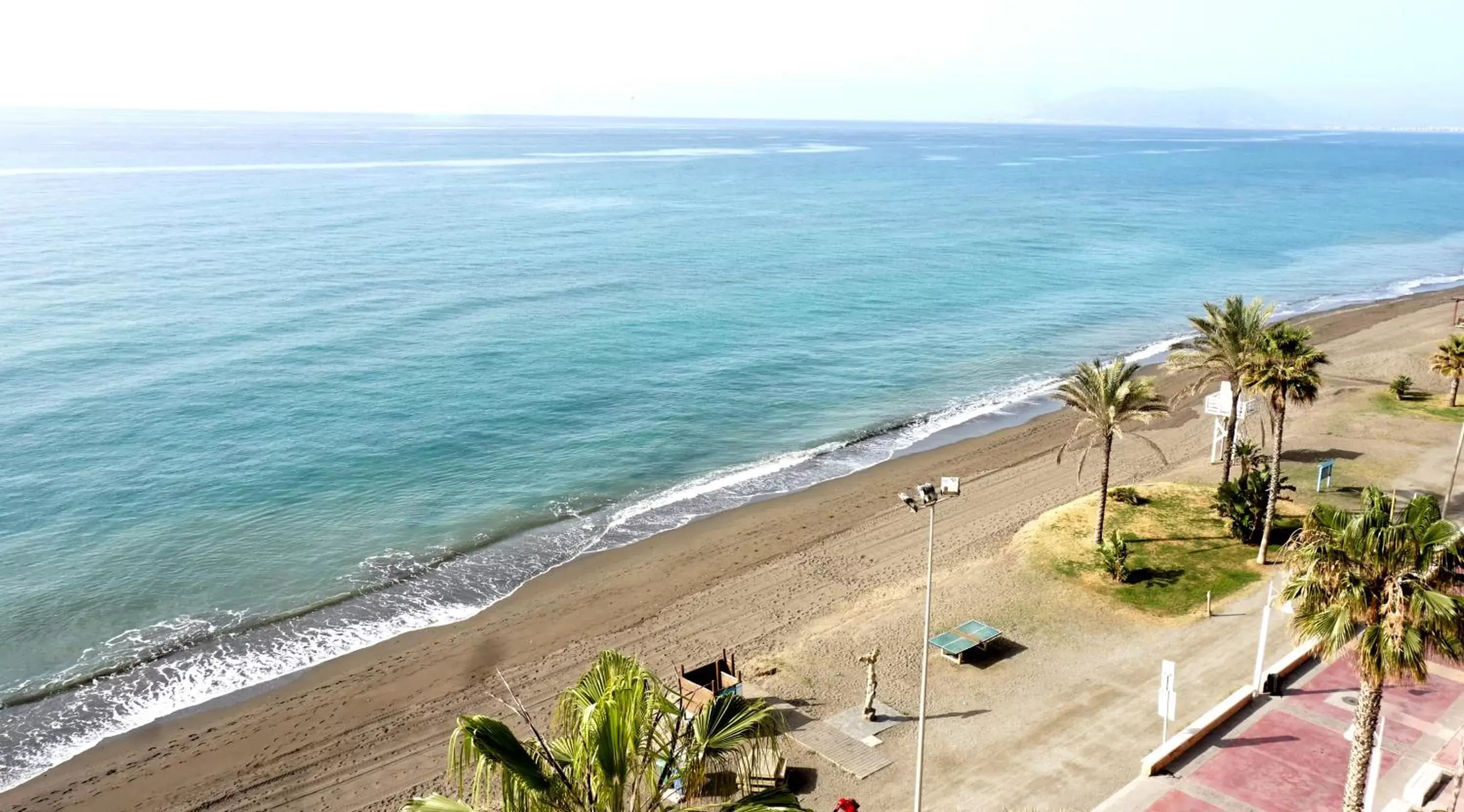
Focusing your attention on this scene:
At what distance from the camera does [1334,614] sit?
14.4m

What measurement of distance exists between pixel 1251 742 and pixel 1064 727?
3758mm

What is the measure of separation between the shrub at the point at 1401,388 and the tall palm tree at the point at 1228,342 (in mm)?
19315

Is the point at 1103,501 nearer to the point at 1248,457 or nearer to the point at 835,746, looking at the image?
the point at 1248,457

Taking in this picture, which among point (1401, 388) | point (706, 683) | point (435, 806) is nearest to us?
point (435, 806)

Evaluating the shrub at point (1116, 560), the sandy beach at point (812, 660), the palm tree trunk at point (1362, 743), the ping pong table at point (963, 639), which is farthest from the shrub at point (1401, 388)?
the palm tree trunk at point (1362, 743)

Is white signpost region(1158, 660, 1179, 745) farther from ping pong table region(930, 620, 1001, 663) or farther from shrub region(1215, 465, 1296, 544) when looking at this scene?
shrub region(1215, 465, 1296, 544)

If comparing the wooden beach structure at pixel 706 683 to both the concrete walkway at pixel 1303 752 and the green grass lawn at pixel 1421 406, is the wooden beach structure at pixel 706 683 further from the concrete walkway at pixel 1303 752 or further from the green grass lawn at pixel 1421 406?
the green grass lawn at pixel 1421 406

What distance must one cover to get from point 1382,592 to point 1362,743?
306 centimetres

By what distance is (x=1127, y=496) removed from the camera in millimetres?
35250

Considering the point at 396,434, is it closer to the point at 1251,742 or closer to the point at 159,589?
the point at 159,589

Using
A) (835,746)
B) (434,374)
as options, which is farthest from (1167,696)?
(434,374)

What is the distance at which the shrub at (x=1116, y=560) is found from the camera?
29.3 metres

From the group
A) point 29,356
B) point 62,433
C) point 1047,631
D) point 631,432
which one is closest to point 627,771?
point 1047,631

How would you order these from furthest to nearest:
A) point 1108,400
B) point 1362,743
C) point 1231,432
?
point 1231,432 < point 1108,400 < point 1362,743
